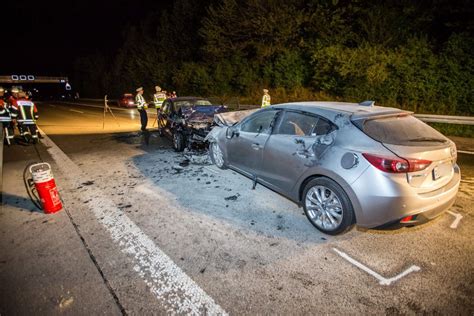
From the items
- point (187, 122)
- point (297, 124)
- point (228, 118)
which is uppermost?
point (297, 124)

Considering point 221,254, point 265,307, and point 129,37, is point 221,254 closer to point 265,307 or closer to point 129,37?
point 265,307

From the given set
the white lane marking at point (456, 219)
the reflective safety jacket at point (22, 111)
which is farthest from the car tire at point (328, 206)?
the reflective safety jacket at point (22, 111)

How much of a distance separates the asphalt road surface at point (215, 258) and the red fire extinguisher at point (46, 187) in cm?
15

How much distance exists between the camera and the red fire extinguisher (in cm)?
390

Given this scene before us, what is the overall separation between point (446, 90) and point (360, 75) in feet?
11.7

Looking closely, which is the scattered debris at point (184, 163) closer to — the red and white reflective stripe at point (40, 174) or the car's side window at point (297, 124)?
the red and white reflective stripe at point (40, 174)

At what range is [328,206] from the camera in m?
3.32

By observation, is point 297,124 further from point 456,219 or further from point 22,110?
point 22,110

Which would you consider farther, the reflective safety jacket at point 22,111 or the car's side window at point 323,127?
the reflective safety jacket at point 22,111

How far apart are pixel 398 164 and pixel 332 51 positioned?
1356cm

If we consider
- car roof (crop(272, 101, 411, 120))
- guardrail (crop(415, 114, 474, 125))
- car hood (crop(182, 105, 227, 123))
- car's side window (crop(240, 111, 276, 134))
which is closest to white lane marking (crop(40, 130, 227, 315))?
car's side window (crop(240, 111, 276, 134))

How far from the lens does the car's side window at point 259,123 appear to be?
435 cm

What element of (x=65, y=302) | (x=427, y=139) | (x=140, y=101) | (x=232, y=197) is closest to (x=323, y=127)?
(x=427, y=139)

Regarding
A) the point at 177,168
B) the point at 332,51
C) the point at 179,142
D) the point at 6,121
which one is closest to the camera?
the point at 177,168
